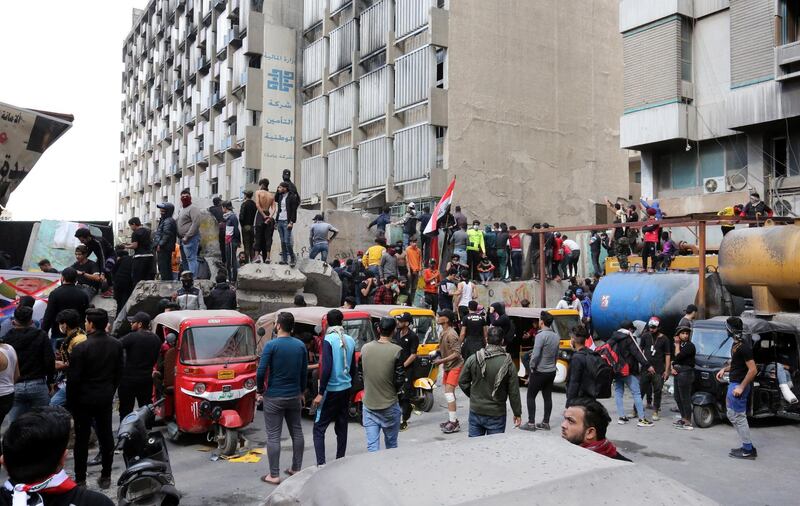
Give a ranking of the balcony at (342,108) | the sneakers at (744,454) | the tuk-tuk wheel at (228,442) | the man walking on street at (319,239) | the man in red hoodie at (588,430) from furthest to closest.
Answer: the balcony at (342,108)
the man walking on street at (319,239)
the sneakers at (744,454)
the tuk-tuk wheel at (228,442)
the man in red hoodie at (588,430)

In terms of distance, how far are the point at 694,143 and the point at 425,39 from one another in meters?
11.4

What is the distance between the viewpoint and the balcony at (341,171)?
32.2 m

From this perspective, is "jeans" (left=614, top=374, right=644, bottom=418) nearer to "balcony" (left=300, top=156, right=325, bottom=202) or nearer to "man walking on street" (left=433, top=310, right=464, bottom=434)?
"man walking on street" (left=433, top=310, right=464, bottom=434)

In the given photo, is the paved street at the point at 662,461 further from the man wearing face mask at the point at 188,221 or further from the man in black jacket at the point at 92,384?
the man wearing face mask at the point at 188,221

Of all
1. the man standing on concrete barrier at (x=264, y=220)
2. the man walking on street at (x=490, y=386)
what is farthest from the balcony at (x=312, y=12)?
the man walking on street at (x=490, y=386)

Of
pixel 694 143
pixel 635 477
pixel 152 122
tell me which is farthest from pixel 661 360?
pixel 152 122

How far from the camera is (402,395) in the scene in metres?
10.7

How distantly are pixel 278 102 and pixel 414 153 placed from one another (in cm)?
1363

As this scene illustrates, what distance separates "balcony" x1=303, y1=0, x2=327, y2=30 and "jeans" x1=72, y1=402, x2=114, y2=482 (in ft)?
106

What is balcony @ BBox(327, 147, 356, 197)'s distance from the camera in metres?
32.2

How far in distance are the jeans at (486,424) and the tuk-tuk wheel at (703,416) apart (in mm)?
5119

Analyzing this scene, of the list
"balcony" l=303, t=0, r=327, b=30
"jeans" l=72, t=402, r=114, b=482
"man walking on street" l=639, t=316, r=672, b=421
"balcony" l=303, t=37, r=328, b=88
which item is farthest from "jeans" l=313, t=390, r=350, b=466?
"balcony" l=303, t=0, r=327, b=30

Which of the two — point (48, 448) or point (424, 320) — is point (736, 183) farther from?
point (48, 448)

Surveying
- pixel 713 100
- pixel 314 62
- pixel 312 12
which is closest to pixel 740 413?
pixel 713 100
